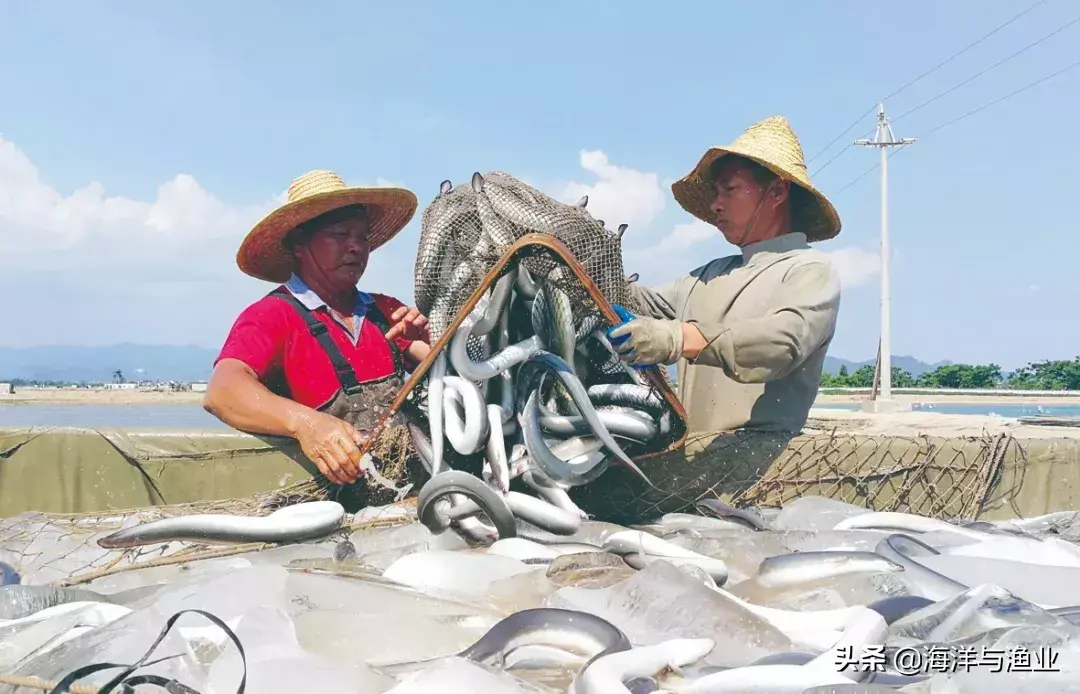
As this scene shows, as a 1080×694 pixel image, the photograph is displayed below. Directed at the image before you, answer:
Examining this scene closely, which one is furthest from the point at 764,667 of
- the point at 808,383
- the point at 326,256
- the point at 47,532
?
the point at 326,256

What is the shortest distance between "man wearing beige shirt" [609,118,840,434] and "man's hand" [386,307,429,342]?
4.14 ft

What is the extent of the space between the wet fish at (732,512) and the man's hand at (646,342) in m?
0.78

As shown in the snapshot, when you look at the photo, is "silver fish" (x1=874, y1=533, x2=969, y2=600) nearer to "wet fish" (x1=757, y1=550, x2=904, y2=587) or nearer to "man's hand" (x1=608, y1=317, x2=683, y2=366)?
"wet fish" (x1=757, y1=550, x2=904, y2=587)

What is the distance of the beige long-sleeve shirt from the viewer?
3549 mm

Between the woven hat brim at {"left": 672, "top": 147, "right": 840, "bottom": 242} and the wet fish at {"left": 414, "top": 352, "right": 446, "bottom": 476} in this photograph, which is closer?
the wet fish at {"left": 414, "top": 352, "right": 446, "bottom": 476}

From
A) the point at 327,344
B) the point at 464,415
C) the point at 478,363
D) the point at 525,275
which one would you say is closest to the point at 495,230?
the point at 525,275

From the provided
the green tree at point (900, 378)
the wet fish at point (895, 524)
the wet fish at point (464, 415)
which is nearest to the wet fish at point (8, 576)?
the wet fish at point (464, 415)

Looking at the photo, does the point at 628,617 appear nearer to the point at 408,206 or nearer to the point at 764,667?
the point at 764,667

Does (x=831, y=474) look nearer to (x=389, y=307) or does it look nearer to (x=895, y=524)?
(x=895, y=524)

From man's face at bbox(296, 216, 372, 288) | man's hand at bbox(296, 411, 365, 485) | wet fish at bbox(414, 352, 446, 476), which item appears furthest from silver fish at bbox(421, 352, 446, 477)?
man's face at bbox(296, 216, 372, 288)

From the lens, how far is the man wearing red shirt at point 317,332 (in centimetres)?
390

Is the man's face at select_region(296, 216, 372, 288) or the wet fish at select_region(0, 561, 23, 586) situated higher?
the man's face at select_region(296, 216, 372, 288)

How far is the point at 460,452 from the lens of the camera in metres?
3.52

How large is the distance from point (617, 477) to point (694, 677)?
7.19 ft
